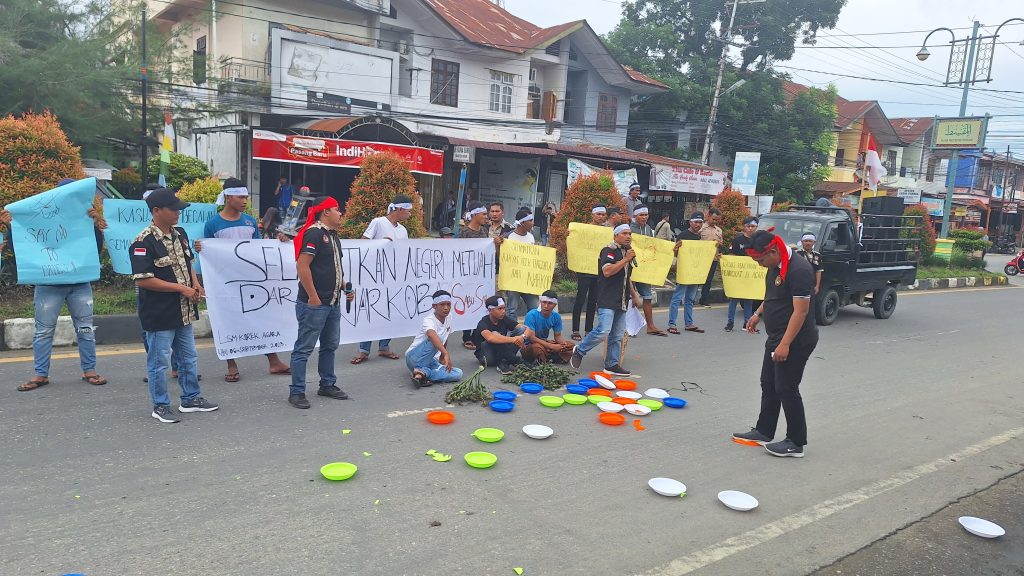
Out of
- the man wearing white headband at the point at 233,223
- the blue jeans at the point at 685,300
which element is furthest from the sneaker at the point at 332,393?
the blue jeans at the point at 685,300

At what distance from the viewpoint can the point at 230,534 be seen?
11.3 ft

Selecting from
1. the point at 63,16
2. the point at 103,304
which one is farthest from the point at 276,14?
the point at 103,304

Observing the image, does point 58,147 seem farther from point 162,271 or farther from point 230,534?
point 230,534

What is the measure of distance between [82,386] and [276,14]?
59.6ft

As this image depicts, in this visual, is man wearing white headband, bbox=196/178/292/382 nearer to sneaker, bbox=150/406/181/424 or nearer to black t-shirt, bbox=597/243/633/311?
sneaker, bbox=150/406/181/424

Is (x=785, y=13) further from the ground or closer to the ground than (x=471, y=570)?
further from the ground

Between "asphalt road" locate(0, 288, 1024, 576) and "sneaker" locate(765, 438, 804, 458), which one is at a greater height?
"sneaker" locate(765, 438, 804, 458)

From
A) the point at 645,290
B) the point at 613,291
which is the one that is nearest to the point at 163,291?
the point at 613,291

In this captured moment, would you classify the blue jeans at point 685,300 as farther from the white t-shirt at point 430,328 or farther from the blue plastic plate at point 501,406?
the blue plastic plate at point 501,406

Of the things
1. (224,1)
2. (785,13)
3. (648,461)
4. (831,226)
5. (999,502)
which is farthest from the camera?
(785,13)

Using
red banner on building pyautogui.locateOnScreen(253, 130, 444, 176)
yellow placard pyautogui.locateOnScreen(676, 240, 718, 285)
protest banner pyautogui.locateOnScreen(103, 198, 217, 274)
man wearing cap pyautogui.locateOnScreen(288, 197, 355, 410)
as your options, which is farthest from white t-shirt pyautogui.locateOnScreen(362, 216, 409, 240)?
red banner on building pyautogui.locateOnScreen(253, 130, 444, 176)

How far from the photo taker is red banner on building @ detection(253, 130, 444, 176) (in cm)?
1762

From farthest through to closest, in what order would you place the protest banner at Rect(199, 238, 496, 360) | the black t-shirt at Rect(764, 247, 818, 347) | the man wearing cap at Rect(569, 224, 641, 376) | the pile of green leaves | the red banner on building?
the red banner on building → the man wearing cap at Rect(569, 224, 641, 376) → the pile of green leaves → the protest banner at Rect(199, 238, 496, 360) → the black t-shirt at Rect(764, 247, 818, 347)

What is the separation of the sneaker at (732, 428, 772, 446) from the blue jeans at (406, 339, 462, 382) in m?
2.61
